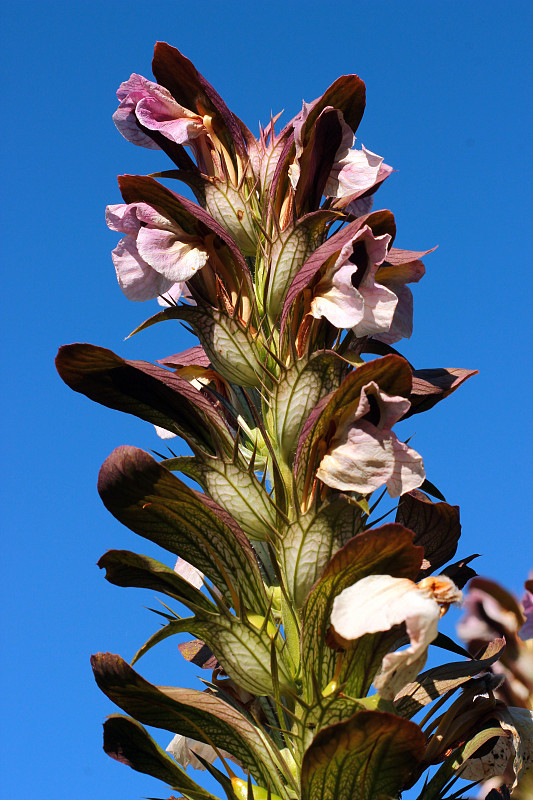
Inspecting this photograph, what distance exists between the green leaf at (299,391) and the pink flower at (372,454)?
11.4 inches

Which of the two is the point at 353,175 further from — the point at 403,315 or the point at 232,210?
the point at 403,315

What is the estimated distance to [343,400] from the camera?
124 inches

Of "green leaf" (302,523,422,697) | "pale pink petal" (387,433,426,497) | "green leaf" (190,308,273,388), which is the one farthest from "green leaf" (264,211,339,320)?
"green leaf" (302,523,422,697)

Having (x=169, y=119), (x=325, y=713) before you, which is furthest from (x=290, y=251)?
(x=325, y=713)

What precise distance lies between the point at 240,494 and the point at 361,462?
0.58 metres

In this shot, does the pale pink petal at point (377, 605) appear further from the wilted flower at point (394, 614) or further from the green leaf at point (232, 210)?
the green leaf at point (232, 210)

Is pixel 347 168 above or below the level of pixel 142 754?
above

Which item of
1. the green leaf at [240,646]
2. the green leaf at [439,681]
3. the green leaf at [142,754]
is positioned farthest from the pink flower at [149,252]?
the green leaf at [439,681]

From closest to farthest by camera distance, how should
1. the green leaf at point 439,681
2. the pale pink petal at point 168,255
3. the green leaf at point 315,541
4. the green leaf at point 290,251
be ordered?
the green leaf at point 315,541 < the green leaf at point 439,681 < the pale pink petal at point 168,255 < the green leaf at point 290,251

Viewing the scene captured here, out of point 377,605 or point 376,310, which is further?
point 376,310

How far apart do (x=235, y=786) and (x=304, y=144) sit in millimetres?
2861

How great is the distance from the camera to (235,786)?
10.1 ft

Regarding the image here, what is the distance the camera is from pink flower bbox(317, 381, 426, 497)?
Answer: 3.06m

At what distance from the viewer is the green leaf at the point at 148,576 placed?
3.25 meters
